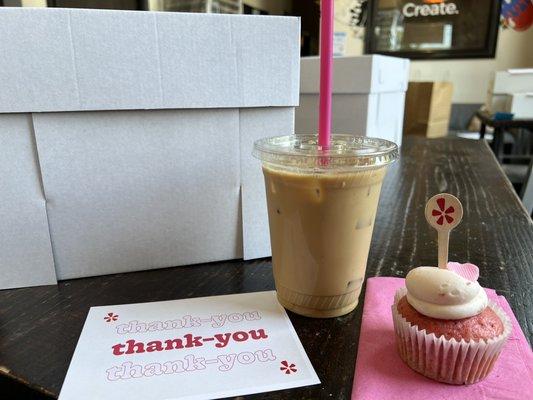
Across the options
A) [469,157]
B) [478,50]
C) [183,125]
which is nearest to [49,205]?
[183,125]

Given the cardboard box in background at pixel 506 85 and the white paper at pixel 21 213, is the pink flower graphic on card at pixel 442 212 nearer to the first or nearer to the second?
the white paper at pixel 21 213

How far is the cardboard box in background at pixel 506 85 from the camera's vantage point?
2428 millimetres

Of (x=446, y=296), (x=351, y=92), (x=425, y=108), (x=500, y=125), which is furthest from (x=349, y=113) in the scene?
(x=500, y=125)

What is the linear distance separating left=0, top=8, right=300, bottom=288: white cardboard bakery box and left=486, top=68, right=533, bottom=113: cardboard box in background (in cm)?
244

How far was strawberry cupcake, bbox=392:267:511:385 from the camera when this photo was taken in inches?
13.4

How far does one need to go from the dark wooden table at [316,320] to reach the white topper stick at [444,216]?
0.38 ft

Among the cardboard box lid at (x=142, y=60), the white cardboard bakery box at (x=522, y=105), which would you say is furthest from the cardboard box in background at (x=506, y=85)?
the cardboard box lid at (x=142, y=60)

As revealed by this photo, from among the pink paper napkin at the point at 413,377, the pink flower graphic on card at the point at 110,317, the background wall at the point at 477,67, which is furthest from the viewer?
the background wall at the point at 477,67

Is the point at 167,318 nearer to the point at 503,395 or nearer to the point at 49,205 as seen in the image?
the point at 49,205

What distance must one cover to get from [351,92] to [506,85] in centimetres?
198

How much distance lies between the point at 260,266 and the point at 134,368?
0.24 m

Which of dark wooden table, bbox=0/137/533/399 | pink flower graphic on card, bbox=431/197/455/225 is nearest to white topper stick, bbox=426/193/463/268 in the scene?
pink flower graphic on card, bbox=431/197/455/225

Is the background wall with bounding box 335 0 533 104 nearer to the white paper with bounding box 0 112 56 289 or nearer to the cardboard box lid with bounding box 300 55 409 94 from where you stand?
the cardboard box lid with bounding box 300 55 409 94

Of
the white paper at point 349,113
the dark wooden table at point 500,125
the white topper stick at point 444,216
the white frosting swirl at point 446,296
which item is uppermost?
the white paper at point 349,113
